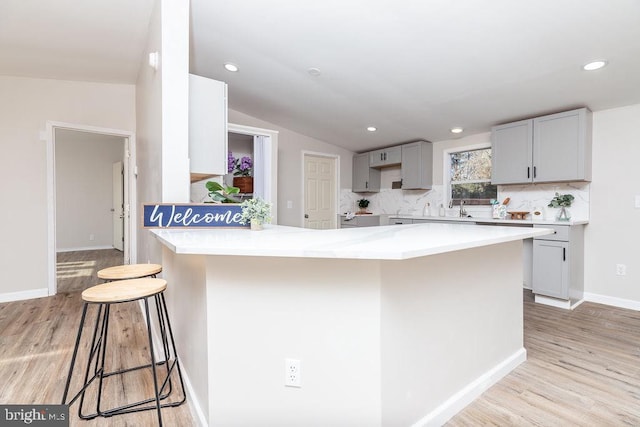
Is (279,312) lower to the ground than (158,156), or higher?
lower

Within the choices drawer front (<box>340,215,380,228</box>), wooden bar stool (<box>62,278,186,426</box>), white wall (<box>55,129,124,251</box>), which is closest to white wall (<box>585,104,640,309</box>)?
drawer front (<box>340,215,380,228</box>)

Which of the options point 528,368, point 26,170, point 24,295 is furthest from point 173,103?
point 24,295

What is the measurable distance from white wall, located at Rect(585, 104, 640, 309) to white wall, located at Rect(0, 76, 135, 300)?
594 centimetres

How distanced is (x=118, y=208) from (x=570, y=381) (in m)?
7.74

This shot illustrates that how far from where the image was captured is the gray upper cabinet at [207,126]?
→ 92.5 inches

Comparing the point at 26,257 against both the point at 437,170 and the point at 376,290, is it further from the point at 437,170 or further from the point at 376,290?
the point at 437,170

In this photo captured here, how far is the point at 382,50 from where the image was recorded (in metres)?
2.73

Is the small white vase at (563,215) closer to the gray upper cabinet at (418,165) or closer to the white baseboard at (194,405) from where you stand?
the gray upper cabinet at (418,165)

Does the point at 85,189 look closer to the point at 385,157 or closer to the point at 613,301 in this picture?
the point at 385,157

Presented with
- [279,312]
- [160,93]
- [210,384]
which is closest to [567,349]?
[279,312]

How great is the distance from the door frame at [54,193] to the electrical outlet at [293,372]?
141 inches

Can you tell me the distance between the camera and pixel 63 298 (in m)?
3.62

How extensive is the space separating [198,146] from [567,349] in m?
3.15

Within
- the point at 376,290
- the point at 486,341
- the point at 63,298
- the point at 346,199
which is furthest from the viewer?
the point at 346,199
